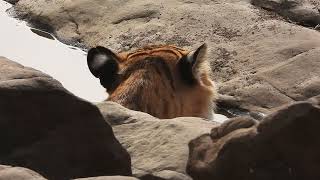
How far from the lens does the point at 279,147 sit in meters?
3.08

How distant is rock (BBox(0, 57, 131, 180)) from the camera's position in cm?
327

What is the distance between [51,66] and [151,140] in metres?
5.41

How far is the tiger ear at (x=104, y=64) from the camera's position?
531 centimetres

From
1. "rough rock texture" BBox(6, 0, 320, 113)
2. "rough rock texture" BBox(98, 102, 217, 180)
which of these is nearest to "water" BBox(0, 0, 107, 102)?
"rough rock texture" BBox(6, 0, 320, 113)

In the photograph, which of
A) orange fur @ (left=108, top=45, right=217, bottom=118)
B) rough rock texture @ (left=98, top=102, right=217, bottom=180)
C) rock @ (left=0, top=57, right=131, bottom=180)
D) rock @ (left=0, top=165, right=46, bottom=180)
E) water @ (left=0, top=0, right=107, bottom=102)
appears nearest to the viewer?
rock @ (left=0, top=165, right=46, bottom=180)

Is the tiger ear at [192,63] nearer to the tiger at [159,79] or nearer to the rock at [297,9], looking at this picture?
the tiger at [159,79]

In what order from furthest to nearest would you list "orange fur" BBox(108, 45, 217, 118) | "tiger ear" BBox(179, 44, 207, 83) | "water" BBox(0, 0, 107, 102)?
"water" BBox(0, 0, 107, 102)
"tiger ear" BBox(179, 44, 207, 83)
"orange fur" BBox(108, 45, 217, 118)

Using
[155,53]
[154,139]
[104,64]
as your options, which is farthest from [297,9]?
[154,139]

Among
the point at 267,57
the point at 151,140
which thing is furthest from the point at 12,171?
the point at 267,57

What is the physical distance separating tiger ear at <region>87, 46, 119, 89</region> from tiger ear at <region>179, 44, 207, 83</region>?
393 mm

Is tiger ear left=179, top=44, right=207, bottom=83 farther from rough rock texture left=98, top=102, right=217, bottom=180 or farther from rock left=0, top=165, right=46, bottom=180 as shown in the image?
rock left=0, top=165, right=46, bottom=180

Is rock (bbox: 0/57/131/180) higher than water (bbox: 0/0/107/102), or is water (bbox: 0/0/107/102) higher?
rock (bbox: 0/57/131/180)

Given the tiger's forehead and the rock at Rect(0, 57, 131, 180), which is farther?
the tiger's forehead

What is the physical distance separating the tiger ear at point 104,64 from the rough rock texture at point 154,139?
1218mm
